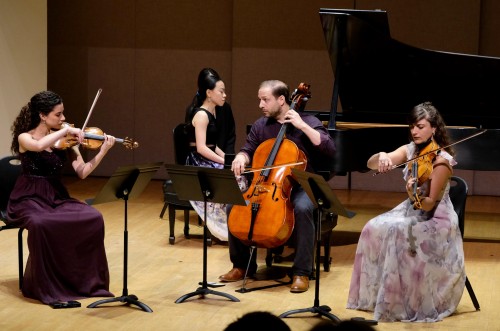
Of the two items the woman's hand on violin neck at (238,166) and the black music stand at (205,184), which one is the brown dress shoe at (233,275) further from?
the black music stand at (205,184)

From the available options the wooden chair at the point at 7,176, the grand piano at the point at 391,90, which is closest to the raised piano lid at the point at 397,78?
the grand piano at the point at 391,90

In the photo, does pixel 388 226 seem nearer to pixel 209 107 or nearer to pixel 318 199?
pixel 318 199

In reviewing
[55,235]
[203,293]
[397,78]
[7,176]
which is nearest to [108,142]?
[55,235]

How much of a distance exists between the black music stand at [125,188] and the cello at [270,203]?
63cm

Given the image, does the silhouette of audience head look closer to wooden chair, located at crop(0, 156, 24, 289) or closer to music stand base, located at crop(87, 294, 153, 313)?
music stand base, located at crop(87, 294, 153, 313)

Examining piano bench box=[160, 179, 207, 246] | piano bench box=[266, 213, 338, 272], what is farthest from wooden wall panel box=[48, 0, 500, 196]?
piano bench box=[266, 213, 338, 272]

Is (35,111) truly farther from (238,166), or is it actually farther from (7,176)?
(238,166)

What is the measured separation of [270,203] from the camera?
4.98 m

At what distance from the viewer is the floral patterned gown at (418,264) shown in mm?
4531

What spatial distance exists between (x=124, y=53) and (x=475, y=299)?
5.71 metres

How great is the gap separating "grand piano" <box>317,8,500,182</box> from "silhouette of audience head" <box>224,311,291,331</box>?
3955 millimetres

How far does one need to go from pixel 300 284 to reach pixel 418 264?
829mm

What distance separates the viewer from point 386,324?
4477 mm

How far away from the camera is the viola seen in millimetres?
4867
